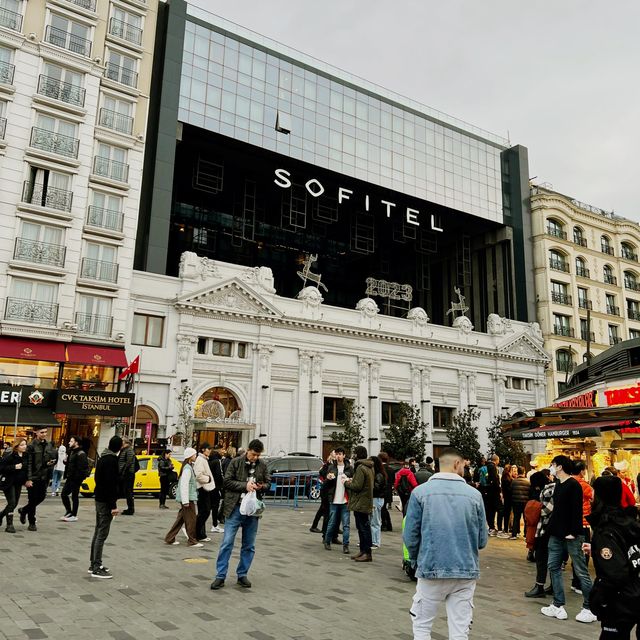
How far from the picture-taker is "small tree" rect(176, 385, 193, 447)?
3394cm

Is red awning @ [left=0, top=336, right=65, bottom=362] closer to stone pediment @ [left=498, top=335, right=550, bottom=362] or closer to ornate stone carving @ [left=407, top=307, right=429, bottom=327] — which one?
ornate stone carving @ [left=407, top=307, right=429, bottom=327]

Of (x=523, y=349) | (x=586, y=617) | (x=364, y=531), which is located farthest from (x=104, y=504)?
(x=523, y=349)

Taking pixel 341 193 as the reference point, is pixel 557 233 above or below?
above

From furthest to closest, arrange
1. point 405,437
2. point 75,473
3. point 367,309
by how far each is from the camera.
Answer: point 367,309 < point 405,437 < point 75,473

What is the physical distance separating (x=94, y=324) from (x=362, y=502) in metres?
25.7

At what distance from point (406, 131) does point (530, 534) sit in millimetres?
47089

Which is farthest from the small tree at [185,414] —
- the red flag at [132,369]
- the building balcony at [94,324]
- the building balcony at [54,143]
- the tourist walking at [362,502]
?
the tourist walking at [362,502]

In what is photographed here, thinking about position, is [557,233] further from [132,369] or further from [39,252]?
[39,252]

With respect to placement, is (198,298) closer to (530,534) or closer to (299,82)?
(299,82)

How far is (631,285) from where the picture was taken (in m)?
64.2

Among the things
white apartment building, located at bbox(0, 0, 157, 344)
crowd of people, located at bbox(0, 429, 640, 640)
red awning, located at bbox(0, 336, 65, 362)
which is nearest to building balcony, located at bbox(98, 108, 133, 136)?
white apartment building, located at bbox(0, 0, 157, 344)

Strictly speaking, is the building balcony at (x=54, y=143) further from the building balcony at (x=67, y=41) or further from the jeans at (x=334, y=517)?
the jeans at (x=334, y=517)

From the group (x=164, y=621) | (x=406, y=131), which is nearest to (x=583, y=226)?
(x=406, y=131)

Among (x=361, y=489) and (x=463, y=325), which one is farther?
(x=463, y=325)
